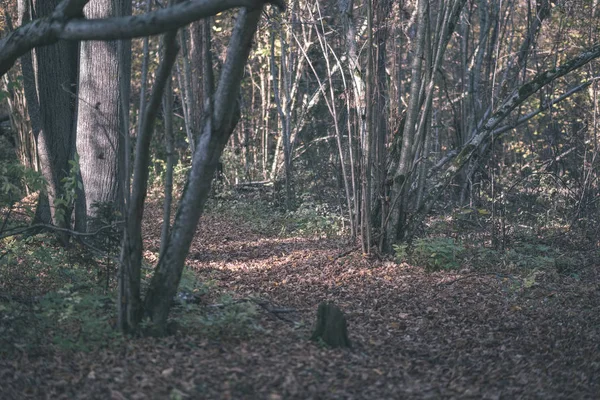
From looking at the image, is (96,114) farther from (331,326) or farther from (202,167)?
(331,326)

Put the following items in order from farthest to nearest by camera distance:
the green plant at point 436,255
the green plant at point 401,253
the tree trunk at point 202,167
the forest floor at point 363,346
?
the green plant at point 401,253 → the green plant at point 436,255 → the tree trunk at point 202,167 → the forest floor at point 363,346

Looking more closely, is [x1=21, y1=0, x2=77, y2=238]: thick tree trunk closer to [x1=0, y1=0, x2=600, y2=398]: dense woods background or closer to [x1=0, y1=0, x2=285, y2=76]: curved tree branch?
[x1=0, y1=0, x2=600, y2=398]: dense woods background

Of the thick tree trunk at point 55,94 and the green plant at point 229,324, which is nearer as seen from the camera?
the green plant at point 229,324

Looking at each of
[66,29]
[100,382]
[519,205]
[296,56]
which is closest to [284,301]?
[100,382]

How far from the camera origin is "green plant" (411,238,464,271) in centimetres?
938

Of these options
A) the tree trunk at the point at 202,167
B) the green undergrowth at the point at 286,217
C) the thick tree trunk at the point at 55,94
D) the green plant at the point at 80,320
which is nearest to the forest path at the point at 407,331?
the tree trunk at the point at 202,167

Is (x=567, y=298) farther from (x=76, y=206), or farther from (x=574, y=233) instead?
(x=76, y=206)

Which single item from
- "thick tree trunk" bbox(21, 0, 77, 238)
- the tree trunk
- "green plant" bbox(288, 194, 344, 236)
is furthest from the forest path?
"thick tree trunk" bbox(21, 0, 77, 238)

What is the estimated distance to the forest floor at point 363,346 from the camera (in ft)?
15.8

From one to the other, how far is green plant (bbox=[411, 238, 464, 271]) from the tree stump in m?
3.78

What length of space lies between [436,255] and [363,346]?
3.56m

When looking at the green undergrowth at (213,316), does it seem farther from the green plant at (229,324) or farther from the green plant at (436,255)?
the green plant at (436,255)

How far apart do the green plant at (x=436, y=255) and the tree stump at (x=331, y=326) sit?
378cm

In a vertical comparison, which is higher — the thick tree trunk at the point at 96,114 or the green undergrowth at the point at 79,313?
the thick tree trunk at the point at 96,114
